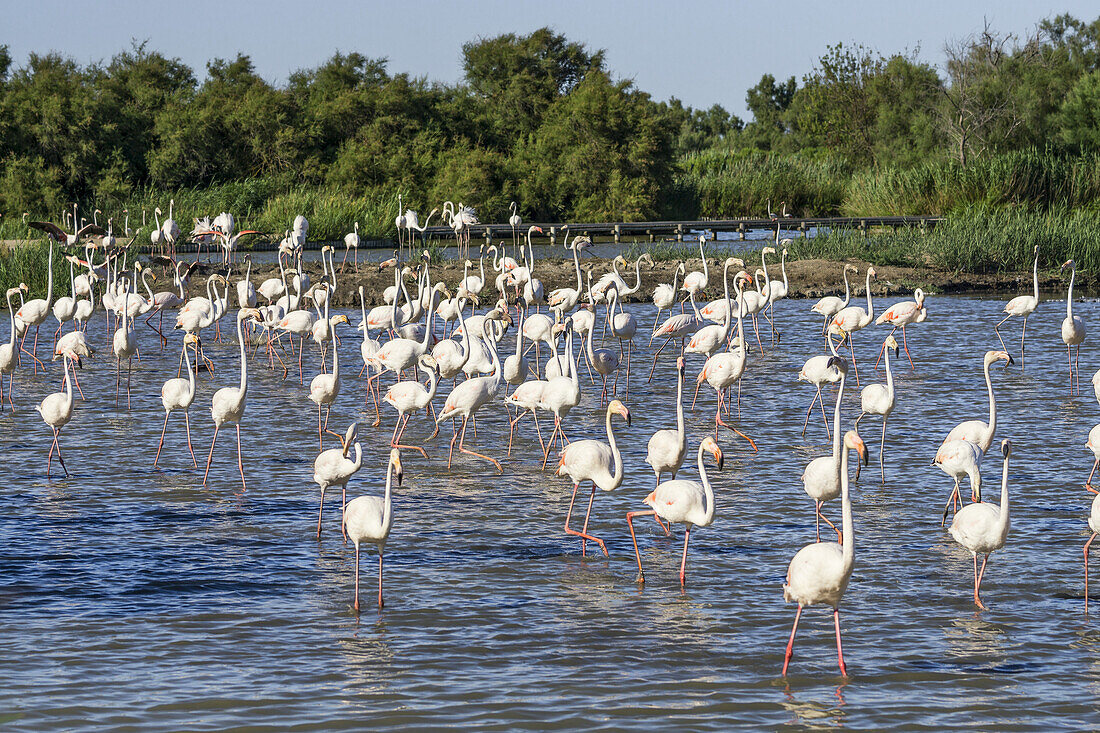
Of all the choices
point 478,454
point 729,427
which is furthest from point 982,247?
point 478,454

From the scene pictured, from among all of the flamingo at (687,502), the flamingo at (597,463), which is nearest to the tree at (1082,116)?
the flamingo at (597,463)

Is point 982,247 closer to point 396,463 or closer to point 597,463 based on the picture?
point 597,463

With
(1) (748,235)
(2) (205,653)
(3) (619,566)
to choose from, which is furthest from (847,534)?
(1) (748,235)

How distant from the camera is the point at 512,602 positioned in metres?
7.15

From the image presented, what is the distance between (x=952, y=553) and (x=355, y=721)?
172 inches

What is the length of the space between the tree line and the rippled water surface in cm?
2868

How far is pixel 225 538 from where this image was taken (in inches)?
333

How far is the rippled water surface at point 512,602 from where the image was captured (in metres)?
5.71

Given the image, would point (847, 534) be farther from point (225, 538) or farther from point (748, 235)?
point (748, 235)

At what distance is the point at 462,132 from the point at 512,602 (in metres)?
40.6

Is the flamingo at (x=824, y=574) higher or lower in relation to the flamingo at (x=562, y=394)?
lower

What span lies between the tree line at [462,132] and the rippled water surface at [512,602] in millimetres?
28679

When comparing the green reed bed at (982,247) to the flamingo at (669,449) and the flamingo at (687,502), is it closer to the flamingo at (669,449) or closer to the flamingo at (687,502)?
the flamingo at (669,449)

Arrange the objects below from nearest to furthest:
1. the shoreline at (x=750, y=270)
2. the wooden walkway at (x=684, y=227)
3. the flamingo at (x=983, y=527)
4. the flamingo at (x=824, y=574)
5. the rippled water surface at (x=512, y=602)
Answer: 1. the rippled water surface at (x=512, y=602)
2. the flamingo at (x=824, y=574)
3. the flamingo at (x=983, y=527)
4. the shoreline at (x=750, y=270)
5. the wooden walkway at (x=684, y=227)
